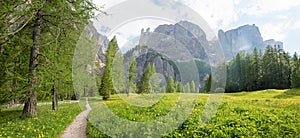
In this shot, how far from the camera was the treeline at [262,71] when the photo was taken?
208 feet

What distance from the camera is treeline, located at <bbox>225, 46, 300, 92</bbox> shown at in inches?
2491

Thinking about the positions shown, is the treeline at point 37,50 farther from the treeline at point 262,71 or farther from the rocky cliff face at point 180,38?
the treeline at point 262,71

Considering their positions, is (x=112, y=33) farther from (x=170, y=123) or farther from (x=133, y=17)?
(x=170, y=123)

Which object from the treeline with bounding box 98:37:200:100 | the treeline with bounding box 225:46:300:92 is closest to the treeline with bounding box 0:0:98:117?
the treeline with bounding box 98:37:200:100

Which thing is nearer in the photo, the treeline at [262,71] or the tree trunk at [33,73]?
the tree trunk at [33,73]

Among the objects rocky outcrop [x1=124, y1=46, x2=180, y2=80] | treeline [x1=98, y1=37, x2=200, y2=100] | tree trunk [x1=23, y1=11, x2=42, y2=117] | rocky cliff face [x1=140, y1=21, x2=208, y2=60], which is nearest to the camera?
rocky cliff face [x1=140, y1=21, x2=208, y2=60]

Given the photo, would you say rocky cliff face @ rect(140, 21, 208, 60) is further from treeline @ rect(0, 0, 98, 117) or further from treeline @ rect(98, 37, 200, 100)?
treeline @ rect(0, 0, 98, 117)

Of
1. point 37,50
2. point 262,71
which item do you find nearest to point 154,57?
point 37,50

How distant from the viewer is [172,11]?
30.3 ft

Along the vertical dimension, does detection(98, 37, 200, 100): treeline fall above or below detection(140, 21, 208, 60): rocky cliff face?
below

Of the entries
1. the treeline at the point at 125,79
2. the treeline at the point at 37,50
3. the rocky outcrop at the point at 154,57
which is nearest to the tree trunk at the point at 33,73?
the treeline at the point at 37,50

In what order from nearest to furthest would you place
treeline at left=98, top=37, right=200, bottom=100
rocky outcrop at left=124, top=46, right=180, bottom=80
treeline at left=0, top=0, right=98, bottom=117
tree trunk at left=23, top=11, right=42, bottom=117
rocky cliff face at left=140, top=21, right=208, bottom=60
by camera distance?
1. rocky cliff face at left=140, top=21, right=208, bottom=60
2. treeline at left=0, top=0, right=98, bottom=117
3. tree trunk at left=23, top=11, right=42, bottom=117
4. rocky outcrop at left=124, top=46, right=180, bottom=80
5. treeline at left=98, top=37, right=200, bottom=100

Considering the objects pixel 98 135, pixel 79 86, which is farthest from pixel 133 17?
pixel 79 86

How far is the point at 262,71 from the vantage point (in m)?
67.6
